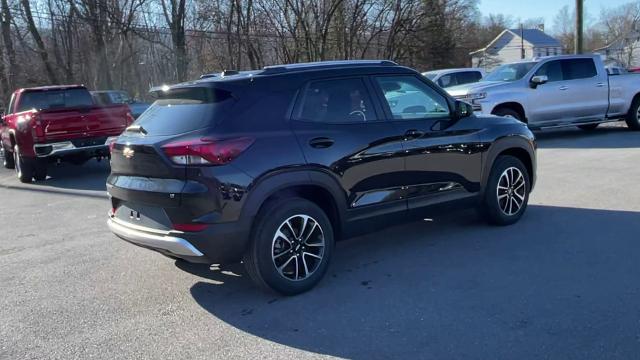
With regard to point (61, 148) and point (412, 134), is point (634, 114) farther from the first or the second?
point (61, 148)

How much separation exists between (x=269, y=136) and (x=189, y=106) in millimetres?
737

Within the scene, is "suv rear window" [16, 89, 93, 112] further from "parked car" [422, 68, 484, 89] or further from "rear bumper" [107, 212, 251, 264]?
"parked car" [422, 68, 484, 89]

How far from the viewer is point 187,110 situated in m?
4.57

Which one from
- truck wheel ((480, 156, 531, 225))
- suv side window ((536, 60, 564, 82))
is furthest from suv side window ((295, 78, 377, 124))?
suv side window ((536, 60, 564, 82))


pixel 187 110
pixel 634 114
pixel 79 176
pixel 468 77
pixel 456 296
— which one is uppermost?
pixel 468 77

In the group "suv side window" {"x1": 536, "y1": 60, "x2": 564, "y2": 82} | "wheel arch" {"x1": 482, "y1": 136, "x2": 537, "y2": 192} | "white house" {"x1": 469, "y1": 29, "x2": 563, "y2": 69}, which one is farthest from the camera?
"white house" {"x1": 469, "y1": 29, "x2": 563, "y2": 69}

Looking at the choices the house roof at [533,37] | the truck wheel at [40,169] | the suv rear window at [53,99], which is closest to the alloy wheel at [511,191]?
the truck wheel at [40,169]

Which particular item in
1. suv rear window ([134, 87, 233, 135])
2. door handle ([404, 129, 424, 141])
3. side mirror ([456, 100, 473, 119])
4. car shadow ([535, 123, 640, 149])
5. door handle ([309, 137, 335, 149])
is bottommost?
car shadow ([535, 123, 640, 149])

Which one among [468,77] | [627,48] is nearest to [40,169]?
[468,77]

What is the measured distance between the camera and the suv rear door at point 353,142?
4.68 metres

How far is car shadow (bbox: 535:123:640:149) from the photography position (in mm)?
12742

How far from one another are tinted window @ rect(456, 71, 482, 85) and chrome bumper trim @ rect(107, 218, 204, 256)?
15482 millimetres

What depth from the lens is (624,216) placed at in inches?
257

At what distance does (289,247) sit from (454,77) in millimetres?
15175
